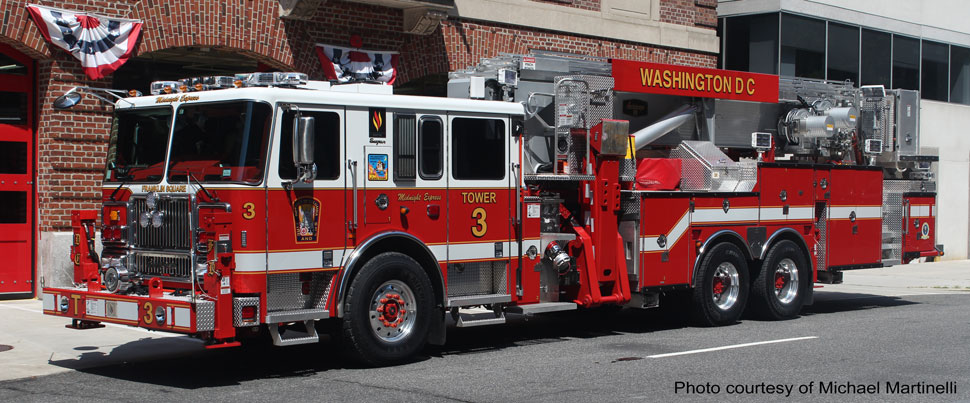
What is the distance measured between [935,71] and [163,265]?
2318 cm

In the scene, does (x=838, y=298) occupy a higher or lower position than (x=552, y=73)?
lower

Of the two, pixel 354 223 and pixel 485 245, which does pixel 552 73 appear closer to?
pixel 485 245

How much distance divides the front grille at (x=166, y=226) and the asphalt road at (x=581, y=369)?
1.15 meters

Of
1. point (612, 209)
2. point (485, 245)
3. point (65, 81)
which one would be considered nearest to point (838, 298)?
point (612, 209)

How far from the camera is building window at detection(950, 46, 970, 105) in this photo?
28.1 meters

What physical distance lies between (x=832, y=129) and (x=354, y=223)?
7625 mm

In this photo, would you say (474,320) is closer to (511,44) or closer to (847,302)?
(847,302)

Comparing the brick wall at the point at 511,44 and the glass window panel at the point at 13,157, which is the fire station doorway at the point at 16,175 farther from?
the brick wall at the point at 511,44

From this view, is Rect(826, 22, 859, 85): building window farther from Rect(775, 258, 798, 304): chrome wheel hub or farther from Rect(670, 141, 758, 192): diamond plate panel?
Rect(670, 141, 758, 192): diamond plate panel

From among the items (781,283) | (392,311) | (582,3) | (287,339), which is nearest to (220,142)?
(287,339)

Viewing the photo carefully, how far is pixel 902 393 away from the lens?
860cm

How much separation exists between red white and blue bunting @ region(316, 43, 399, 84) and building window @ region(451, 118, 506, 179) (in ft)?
19.3
